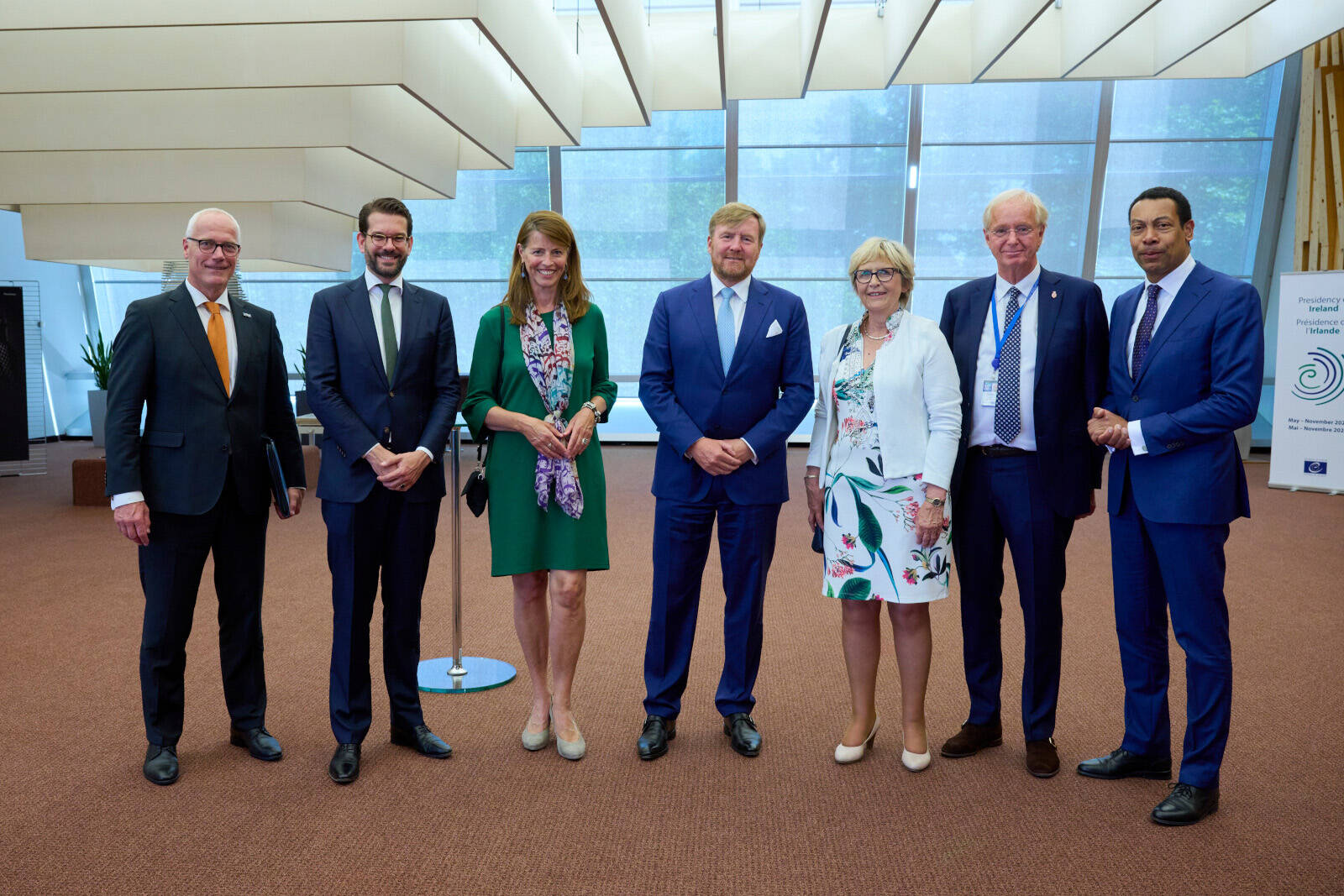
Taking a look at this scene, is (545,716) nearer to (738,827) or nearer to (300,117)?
(738,827)

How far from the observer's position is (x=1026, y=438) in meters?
3.04

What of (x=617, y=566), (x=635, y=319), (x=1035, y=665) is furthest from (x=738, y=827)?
(x=635, y=319)

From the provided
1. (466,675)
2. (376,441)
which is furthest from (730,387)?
(466,675)

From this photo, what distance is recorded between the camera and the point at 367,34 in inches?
215

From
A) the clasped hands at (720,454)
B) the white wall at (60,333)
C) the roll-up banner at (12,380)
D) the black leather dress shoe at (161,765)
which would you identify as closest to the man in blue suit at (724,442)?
the clasped hands at (720,454)

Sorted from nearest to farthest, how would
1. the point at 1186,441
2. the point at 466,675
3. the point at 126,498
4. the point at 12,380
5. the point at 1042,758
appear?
1. the point at 1186,441
2. the point at 126,498
3. the point at 1042,758
4. the point at 466,675
5. the point at 12,380

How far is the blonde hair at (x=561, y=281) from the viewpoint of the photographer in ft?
10.2

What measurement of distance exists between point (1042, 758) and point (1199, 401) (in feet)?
3.93

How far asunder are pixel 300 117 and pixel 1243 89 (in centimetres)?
1079

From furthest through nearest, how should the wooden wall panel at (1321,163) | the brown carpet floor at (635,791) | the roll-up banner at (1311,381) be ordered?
the wooden wall panel at (1321,163) < the roll-up banner at (1311,381) < the brown carpet floor at (635,791)

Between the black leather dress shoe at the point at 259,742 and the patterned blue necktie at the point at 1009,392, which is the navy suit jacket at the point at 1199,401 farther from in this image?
the black leather dress shoe at the point at 259,742

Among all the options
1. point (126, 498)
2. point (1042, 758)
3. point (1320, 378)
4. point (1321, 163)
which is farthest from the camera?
point (1321, 163)

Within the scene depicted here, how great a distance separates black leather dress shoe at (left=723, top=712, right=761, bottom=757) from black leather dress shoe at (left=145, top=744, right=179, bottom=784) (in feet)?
5.76

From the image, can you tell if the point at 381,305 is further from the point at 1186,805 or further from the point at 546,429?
the point at 1186,805
